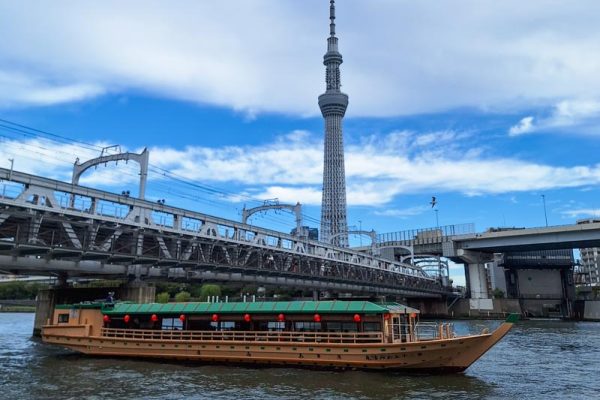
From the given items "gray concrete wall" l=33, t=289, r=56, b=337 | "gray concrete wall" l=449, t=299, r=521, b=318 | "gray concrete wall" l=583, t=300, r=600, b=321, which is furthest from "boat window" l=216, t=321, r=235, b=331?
"gray concrete wall" l=583, t=300, r=600, b=321

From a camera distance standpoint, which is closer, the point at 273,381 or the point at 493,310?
the point at 273,381

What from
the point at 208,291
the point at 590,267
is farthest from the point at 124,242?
the point at 590,267

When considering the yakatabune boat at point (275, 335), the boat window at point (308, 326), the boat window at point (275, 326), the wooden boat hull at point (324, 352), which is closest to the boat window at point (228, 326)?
the yakatabune boat at point (275, 335)

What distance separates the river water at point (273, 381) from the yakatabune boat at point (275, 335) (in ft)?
3.07

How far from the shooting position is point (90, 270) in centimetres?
4444

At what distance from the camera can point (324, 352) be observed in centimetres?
2769

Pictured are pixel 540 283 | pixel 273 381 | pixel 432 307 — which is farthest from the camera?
pixel 540 283

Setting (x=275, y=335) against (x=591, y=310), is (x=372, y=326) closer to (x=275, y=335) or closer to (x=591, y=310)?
(x=275, y=335)

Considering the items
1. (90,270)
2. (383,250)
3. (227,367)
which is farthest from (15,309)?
(227,367)

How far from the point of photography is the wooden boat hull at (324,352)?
26.4 m

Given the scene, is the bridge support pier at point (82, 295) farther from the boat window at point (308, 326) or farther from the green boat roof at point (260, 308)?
the boat window at point (308, 326)

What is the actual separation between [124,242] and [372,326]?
28.7 metres

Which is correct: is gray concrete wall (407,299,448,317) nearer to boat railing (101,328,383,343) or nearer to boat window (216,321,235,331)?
boat window (216,321,235,331)

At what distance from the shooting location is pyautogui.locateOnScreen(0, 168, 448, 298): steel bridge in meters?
37.7
